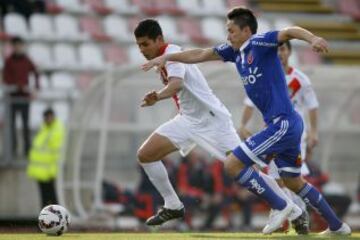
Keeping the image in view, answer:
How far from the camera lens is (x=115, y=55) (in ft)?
78.7

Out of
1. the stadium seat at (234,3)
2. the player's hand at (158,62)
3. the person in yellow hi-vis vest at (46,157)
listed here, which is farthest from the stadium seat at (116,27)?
the player's hand at (158,62)

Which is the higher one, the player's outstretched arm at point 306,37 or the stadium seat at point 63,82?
the player's outstretched arm at point 306,37

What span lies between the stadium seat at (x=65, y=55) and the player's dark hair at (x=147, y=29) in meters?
11.3

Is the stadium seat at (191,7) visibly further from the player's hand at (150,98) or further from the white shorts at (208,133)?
the player's hand at (150,98)

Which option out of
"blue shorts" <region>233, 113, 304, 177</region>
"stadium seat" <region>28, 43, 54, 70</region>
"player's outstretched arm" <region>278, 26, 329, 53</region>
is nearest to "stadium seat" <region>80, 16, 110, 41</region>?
"stadium seat" <region>28, 43, 54, 70</region>

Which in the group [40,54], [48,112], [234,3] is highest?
[234,3]

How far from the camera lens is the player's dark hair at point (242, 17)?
429 inches

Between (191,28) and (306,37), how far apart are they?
1599 centimetres

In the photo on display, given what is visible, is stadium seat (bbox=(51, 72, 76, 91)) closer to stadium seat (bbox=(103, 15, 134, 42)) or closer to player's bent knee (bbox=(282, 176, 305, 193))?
stadium seat (bbox=(103, 15, 134, 42))

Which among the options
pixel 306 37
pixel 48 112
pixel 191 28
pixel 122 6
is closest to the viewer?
pixel 306 37

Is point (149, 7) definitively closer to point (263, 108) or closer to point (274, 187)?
point (274, 187)

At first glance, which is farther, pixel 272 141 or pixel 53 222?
pixel 53 222

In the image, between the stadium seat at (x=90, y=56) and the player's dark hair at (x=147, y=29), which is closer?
the player's dark hair at (x=147, y=29)

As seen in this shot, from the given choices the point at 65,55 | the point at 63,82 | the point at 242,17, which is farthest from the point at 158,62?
the point at 65,55
